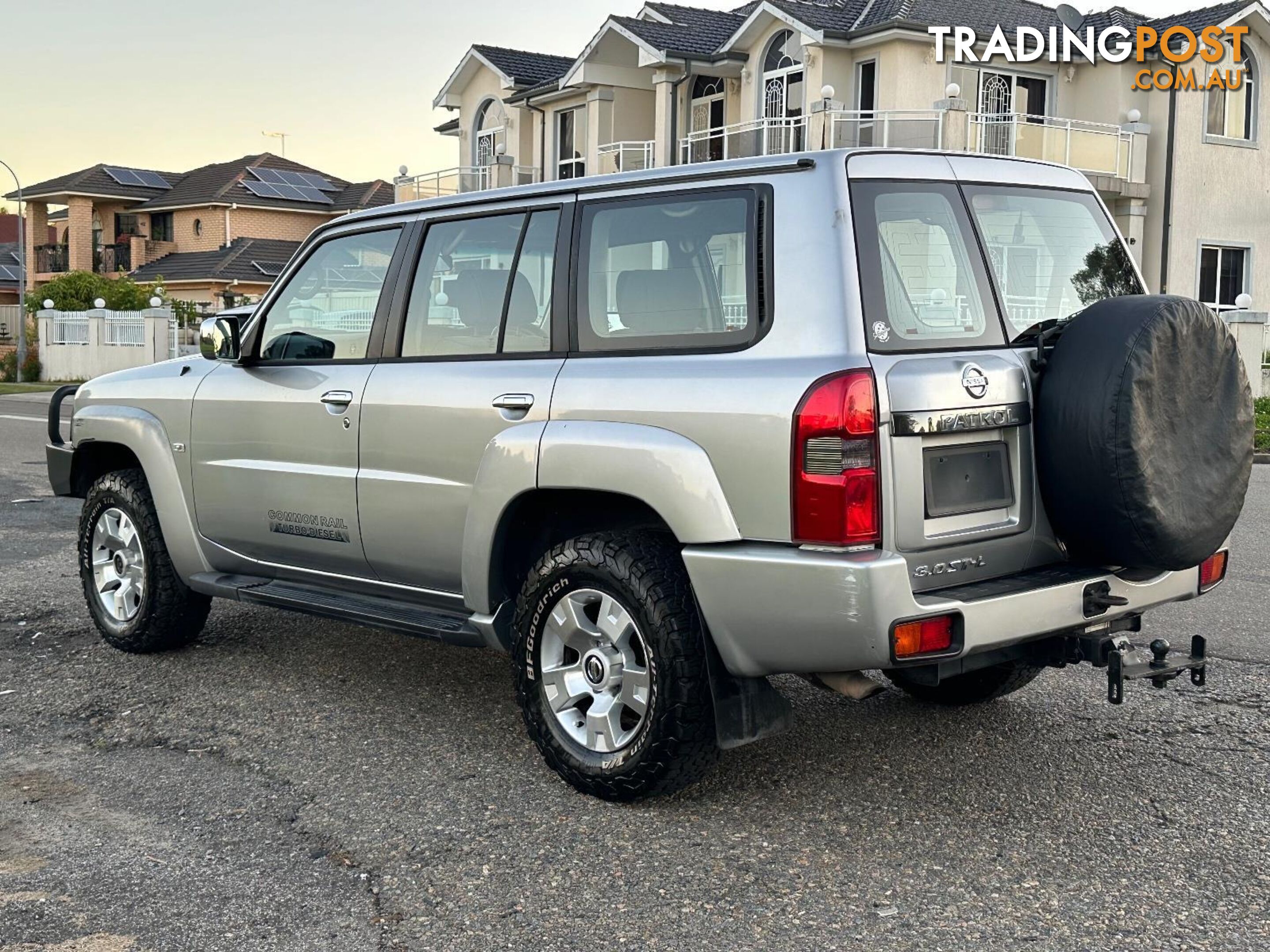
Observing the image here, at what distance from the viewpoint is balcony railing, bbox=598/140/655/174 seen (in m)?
33.9

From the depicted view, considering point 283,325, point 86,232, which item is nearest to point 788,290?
point 283,325

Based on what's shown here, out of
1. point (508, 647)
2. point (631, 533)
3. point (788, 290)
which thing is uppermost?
point (788, 290)

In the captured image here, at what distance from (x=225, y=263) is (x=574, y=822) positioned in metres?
55.0

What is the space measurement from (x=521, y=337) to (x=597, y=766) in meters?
1.46

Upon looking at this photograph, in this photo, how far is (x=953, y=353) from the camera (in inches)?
168

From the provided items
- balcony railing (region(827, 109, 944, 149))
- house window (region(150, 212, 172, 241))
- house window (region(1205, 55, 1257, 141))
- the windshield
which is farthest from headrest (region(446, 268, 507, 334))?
house window (region(150, 212, 172, 241))

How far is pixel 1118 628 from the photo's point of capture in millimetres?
4629

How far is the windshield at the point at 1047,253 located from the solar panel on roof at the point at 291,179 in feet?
198

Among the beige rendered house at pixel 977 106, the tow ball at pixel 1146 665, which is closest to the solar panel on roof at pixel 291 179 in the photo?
the beige rendered house at pixel 977 106

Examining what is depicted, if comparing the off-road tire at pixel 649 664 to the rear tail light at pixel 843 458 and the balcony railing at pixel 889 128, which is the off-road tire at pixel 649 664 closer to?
the rear tail light at pixel 843 458

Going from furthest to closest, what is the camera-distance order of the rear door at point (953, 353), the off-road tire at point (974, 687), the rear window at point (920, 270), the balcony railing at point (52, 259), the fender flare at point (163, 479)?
the balcony railing at point (52, 259) < the fender flare at point (163, 479) < the off-road tire at point (974, 687) < the rear window at point (920, 270) < the rear door at point (953, 353)

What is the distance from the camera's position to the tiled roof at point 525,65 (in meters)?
39.4

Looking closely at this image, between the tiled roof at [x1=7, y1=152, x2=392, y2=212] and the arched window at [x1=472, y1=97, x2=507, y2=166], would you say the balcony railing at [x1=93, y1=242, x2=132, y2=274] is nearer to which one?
the tiled roof at [x1=7, y1=152, x2=392, y2=212]

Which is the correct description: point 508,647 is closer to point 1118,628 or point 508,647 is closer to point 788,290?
point 788,290
